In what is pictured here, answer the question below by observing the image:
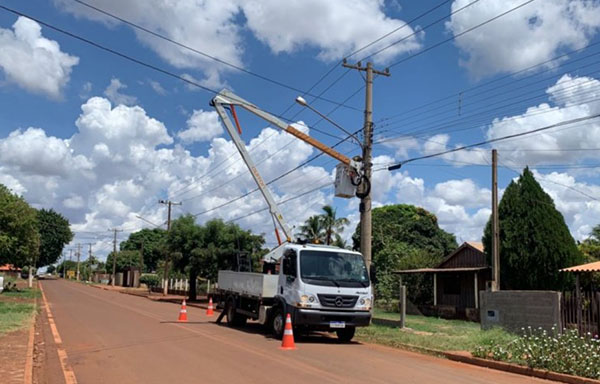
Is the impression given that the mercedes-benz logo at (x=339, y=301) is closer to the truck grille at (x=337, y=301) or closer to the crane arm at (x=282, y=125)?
the truck grille at (x=337, y=301)

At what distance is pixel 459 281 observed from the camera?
32.2m

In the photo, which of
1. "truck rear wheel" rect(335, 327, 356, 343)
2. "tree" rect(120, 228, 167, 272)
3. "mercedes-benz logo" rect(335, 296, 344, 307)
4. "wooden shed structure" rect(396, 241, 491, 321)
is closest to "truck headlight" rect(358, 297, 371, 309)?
"mercedes-benz logo" rect(335, 296, 344, 307)

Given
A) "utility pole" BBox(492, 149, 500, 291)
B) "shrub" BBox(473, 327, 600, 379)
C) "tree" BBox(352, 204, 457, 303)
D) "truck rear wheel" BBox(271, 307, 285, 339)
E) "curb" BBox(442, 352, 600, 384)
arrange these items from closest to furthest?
"curb" BBox(442, 352, 600, 384) < "shrub" BBox(473, 327, 600, 379) < "truck rear wheel" BBox(271, 307, 285, 339) < "utility pole" BBox(492, 149, 500, 291) < "tree" BBox(352, 204, 457, 303)

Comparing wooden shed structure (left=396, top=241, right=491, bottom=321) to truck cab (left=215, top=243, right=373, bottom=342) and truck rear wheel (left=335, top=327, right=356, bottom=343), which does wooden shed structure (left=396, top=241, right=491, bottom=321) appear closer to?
truck rear wheel (left=335, top=327, right=356, bottom=343)

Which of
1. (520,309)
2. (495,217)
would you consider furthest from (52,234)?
(520,309)

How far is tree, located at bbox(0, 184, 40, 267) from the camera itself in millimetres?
37219

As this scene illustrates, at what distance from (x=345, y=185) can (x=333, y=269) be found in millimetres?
5397

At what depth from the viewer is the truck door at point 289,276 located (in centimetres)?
1456

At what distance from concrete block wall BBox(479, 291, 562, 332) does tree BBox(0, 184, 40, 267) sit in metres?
31.5

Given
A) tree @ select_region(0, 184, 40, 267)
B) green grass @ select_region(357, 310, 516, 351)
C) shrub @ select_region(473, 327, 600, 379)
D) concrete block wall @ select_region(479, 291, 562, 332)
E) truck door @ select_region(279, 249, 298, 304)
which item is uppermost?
tree @ select_region(0, 184, 40, 267)

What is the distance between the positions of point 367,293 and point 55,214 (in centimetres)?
8306

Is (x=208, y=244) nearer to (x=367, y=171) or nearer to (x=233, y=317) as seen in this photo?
(x=233, y=317)

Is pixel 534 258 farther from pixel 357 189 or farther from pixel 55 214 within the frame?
pixel 55 214

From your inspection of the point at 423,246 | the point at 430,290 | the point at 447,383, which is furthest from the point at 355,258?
the point at 423,246
